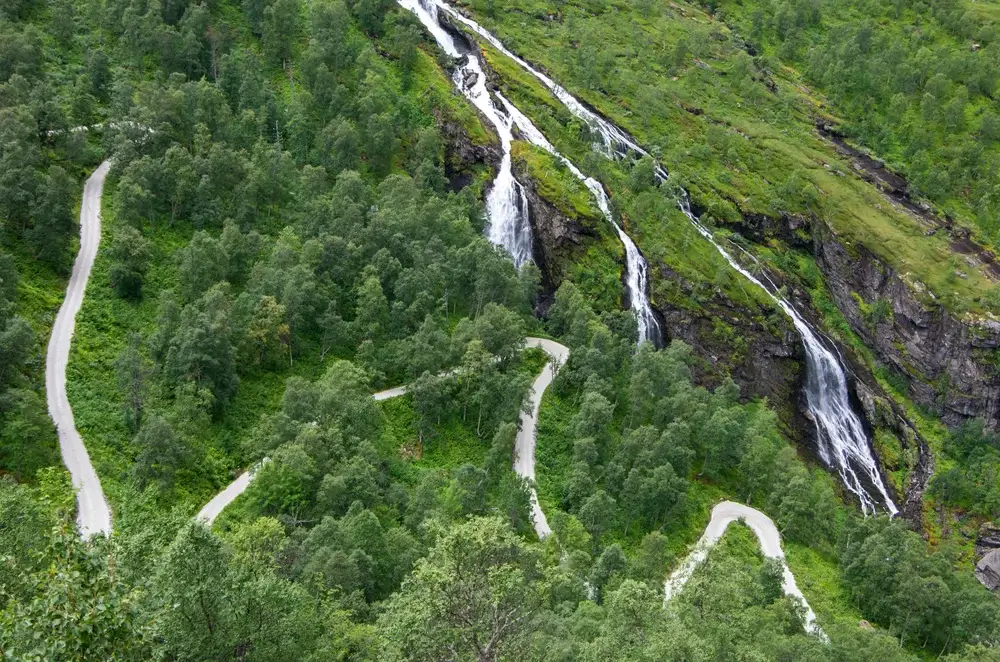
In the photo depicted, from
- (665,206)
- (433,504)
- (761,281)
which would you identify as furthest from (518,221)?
(433,504)

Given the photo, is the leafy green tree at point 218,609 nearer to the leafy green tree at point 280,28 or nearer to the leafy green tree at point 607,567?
the leafy green tree at point 607,567

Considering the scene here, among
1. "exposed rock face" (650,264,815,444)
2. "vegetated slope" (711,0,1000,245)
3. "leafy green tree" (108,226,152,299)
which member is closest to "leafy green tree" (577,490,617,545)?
"exposed rock face" (650,264,815,444)

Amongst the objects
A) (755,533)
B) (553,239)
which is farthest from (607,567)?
(553,239)

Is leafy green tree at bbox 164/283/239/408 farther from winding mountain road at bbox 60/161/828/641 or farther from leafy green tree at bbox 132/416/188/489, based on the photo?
winding mountain road at bbox 60/161/828/641

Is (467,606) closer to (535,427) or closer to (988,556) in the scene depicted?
(535,427)

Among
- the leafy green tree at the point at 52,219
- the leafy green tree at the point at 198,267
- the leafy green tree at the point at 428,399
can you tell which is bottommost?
the leafy green tree at the point at 428,399

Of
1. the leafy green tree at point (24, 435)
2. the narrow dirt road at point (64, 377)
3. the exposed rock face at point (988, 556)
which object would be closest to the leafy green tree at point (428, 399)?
the narrow dirt road at point (64, 377)
